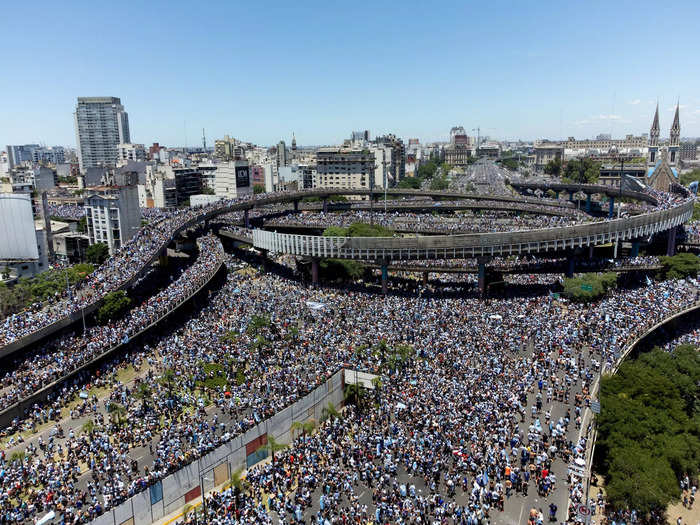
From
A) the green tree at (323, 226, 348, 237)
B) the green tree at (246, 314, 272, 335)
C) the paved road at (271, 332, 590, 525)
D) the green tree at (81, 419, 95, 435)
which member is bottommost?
the paved road at (271, 332, 590, 525)

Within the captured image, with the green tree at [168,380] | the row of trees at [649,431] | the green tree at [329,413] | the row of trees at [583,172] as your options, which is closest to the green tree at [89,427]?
the green tree at [168,380]

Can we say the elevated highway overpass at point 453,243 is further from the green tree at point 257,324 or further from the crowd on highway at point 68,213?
the crowd on highway at point 68,213

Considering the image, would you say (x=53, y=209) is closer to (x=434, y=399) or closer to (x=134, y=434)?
(x=134, y=434)

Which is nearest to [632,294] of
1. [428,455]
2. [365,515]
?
[428,455]

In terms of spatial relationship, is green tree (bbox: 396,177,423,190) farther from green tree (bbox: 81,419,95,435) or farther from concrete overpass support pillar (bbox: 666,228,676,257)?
green tree (bbox: 81,419,95,435)

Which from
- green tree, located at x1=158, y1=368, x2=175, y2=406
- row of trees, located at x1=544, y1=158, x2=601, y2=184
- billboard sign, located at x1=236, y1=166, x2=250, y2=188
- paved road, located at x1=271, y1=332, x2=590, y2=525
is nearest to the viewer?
paved road, located at x1=271, y1=332, x2=590, y2=525

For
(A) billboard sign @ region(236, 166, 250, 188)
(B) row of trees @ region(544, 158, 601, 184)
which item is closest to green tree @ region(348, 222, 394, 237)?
(A) billboard sign @ region(236, 166, 250, 188)
